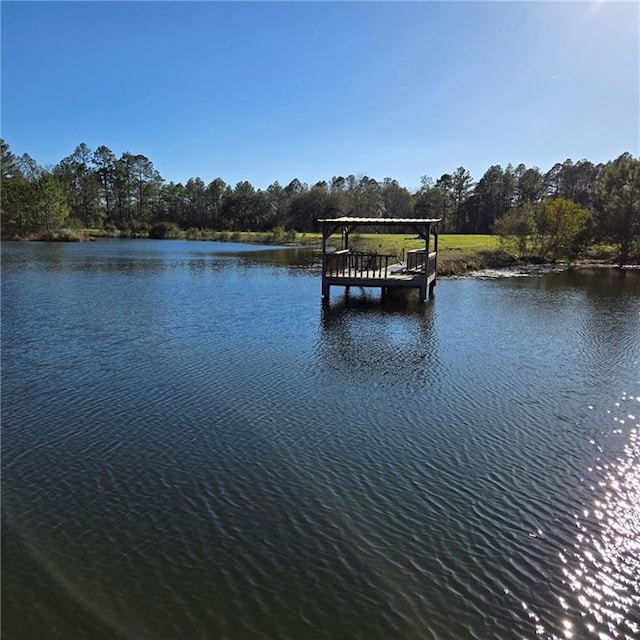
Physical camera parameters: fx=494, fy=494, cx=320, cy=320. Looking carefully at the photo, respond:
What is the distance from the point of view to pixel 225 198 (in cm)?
10425

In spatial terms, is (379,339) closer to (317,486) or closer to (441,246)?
(317,486)

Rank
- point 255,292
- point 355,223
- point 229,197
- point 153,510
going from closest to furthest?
point 153,510 → point 355,223 → point 255,292 → point 229,197

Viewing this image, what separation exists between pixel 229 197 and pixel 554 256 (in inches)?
2806

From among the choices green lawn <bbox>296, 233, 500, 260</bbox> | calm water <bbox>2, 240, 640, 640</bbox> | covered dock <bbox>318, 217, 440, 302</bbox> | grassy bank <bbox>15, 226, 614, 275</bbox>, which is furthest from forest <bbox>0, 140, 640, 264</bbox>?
calm water <bbox>2, 240, 640, 640</bbox>

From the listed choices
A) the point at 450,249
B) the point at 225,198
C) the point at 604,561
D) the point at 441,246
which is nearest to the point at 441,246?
the point at 441,246

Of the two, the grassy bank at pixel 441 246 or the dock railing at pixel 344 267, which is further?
the grassy bank at pixel 441 246

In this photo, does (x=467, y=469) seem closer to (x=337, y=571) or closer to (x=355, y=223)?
(x=337, y=571)

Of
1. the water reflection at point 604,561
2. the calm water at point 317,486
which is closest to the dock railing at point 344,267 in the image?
the calm water at point 317,486

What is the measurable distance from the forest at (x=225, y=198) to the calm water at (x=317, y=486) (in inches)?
2301

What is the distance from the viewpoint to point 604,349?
16.6m

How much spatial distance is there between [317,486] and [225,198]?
336 feet

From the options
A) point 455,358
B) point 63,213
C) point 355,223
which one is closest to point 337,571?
point 455,358

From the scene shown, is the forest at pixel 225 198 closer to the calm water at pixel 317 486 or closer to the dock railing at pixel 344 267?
the dock railing at pixel 344 267

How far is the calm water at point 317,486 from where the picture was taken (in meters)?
5.38
